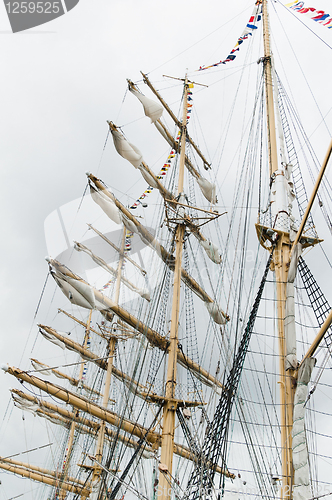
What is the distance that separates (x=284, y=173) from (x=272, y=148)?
3.11 feet

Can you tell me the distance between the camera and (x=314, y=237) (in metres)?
9.11

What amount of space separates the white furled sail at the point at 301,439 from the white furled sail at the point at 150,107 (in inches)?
517

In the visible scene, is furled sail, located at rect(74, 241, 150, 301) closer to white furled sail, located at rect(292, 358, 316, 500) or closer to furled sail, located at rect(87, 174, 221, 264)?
furled sail, located at rect(87, 174, 221, 264)

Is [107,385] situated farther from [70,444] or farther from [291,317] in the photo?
[291,317]

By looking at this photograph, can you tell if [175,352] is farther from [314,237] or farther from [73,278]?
[314,237]

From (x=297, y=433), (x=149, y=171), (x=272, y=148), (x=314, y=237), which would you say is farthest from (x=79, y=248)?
(x=297, y=433)

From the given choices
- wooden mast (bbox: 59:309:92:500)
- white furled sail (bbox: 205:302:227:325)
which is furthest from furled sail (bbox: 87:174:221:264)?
wooden mast (bbox: 59:309:92:500)

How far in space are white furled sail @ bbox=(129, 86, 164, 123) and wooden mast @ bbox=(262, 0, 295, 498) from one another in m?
5.92

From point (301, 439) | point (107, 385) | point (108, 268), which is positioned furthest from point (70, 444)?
point (301, 439)

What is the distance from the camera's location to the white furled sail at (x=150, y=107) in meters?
16.7

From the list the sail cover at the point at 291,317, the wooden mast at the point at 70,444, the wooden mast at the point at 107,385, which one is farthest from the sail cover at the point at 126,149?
the wooden mast at the point at 70,444

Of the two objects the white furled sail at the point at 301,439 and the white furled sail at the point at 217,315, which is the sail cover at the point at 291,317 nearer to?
the white furled sail at the point at 301,439

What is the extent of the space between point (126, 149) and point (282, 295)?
919 centimetres

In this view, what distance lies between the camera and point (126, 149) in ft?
50.3
